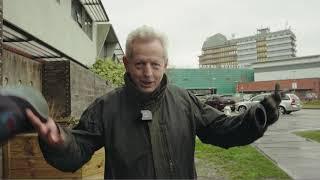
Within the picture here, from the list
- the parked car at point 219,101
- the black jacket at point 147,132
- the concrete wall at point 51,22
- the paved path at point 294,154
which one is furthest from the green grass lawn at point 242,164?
the parked car at point 219,101

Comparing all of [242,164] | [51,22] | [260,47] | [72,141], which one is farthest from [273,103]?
[260,47]

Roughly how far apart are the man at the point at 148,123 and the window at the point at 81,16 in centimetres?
2306

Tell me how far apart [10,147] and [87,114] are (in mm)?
4103

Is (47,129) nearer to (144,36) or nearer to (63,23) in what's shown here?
(144,36)

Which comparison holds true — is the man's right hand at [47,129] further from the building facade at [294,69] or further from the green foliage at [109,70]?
the building facade at [294,69]

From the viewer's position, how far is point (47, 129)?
6.30ft

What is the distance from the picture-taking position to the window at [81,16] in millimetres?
26467

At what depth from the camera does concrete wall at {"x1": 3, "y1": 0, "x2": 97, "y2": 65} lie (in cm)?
1281

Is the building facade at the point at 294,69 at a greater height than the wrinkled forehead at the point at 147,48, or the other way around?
the building facade at the point at 294,69

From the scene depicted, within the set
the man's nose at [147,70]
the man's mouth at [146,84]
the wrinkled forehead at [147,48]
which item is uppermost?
the wrinkled forehead at [147,48]

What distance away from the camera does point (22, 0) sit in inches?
521

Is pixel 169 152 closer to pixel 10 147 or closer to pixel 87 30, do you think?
pixel 10 147

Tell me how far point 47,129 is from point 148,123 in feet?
2.75

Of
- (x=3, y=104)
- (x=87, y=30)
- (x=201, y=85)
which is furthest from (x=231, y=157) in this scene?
(x=201, y=85)
